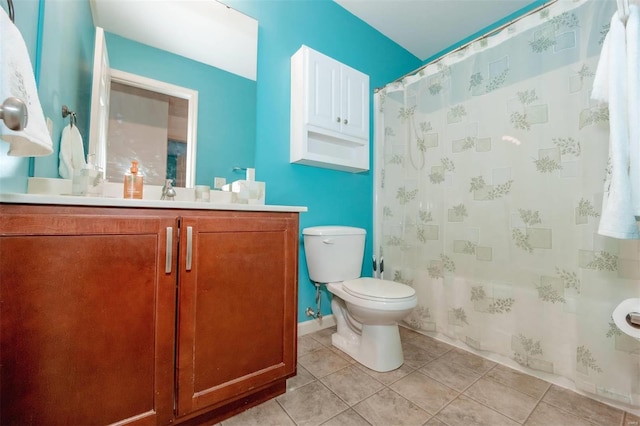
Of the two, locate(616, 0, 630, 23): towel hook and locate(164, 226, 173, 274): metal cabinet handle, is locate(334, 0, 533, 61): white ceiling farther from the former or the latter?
locate(164, 226, 173, 274): metal cabinet handle

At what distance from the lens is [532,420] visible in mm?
1019

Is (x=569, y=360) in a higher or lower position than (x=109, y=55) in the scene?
lower

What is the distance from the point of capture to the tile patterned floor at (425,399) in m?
1.02

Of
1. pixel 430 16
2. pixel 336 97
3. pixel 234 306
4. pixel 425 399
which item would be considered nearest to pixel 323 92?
pixel 336 97

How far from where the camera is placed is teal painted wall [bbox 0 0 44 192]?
630mm

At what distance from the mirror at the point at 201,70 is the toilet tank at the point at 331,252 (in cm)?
60

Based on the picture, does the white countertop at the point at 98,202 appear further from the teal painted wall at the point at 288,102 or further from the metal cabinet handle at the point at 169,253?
the teal painted wall at the point at 288,102

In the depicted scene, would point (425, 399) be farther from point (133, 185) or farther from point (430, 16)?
point (430, 16)

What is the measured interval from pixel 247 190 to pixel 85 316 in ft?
2.87

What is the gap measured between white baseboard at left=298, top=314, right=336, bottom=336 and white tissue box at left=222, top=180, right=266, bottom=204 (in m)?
0.89

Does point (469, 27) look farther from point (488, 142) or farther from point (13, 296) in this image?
point (13, 296)

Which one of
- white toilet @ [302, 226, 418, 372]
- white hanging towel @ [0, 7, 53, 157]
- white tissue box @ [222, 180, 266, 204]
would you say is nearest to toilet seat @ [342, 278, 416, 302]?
white toilet @ [302, 226, 418, 372]

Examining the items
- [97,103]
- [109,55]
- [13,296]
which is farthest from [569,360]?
[109,55]

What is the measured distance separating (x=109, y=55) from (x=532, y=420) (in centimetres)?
239
